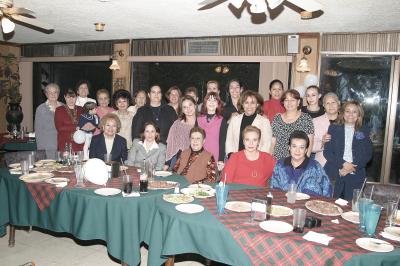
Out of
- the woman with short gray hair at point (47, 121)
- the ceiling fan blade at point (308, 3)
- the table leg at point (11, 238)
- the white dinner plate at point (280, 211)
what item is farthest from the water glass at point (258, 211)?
the woman with short gray hair at point (47, 121)

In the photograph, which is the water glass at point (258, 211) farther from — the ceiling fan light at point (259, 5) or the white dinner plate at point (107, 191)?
the ceiling fan light at point (259, 5)

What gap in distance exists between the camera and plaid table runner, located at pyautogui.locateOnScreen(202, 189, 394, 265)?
1702mm

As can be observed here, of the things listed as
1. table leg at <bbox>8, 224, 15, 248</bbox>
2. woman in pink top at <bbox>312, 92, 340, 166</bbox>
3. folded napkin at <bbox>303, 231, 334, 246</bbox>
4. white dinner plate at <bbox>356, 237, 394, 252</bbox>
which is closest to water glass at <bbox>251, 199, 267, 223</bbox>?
folded napkin at <bbox>303, 231, 334, 246</bbox>

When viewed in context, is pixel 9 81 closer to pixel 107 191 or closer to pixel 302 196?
pixel 107 191

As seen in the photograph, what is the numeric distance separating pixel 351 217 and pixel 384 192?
2.67ft

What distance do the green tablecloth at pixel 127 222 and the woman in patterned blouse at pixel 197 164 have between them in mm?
309

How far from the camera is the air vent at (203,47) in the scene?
238 inches

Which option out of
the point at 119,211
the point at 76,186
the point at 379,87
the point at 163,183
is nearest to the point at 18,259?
the point at 76,186

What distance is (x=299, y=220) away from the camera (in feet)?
6.14

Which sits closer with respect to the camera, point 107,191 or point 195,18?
point 107,191

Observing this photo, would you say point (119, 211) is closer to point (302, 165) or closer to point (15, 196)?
point (15, 196)

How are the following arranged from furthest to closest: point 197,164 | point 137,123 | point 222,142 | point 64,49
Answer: point 64,49 < point 137,123 < point 222,142 < point 197,164

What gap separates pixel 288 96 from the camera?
357 cm

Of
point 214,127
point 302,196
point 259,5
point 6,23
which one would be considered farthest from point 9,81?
point 302,196
